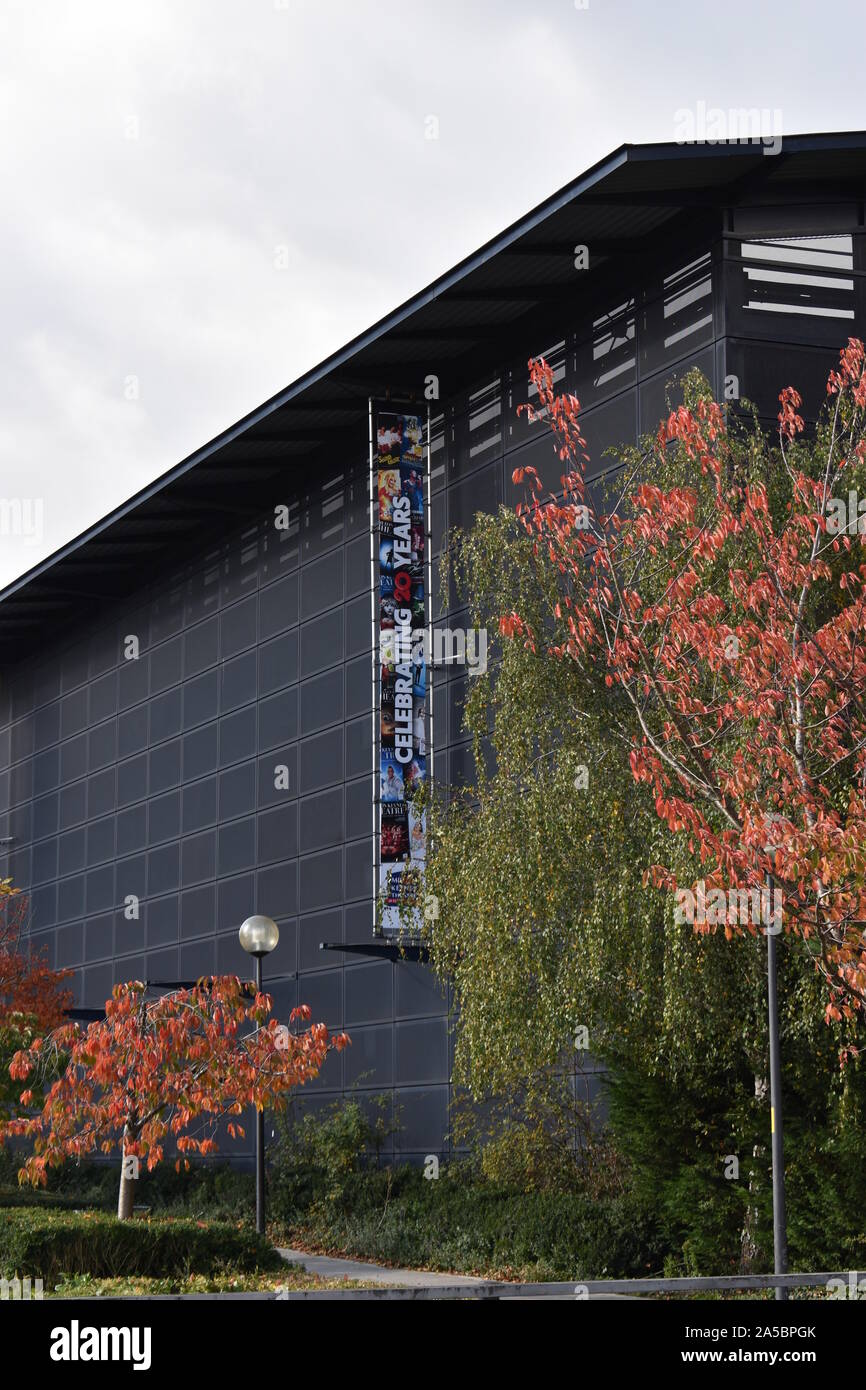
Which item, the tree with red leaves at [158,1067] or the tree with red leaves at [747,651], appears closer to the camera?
the tree with red leaves at [747,651]

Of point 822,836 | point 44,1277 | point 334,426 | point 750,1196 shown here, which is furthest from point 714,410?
point 334,426

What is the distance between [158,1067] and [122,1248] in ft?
6.07

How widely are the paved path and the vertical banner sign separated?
4.98 meters

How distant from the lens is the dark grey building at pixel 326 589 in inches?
902

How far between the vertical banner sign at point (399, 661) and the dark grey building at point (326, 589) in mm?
556

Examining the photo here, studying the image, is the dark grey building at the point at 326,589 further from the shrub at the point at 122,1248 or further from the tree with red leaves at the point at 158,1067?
the shrub at the point at 122,1248

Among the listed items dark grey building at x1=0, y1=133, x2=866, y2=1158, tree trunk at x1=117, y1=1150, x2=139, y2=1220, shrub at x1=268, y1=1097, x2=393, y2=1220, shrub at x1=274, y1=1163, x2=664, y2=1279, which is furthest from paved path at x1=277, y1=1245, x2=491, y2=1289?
dark grey building at x1=0, y1=133, x2=866, y2=1158

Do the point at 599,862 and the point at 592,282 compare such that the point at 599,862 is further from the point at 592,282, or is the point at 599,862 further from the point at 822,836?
the point at 592,282

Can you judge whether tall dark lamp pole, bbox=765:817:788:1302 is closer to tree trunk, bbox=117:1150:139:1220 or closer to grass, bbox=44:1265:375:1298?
grass, bbox=44:1265:375:1298

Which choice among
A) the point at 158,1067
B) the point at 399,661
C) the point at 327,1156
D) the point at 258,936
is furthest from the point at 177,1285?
the point at 399,661

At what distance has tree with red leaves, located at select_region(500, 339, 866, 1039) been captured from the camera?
45.9 ft

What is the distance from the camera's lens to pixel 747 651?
1523 cm

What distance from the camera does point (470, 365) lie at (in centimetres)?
2831

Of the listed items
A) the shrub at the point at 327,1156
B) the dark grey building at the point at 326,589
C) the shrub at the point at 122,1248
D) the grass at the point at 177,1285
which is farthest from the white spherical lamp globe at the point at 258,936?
the shrub at the point at 327,1156
